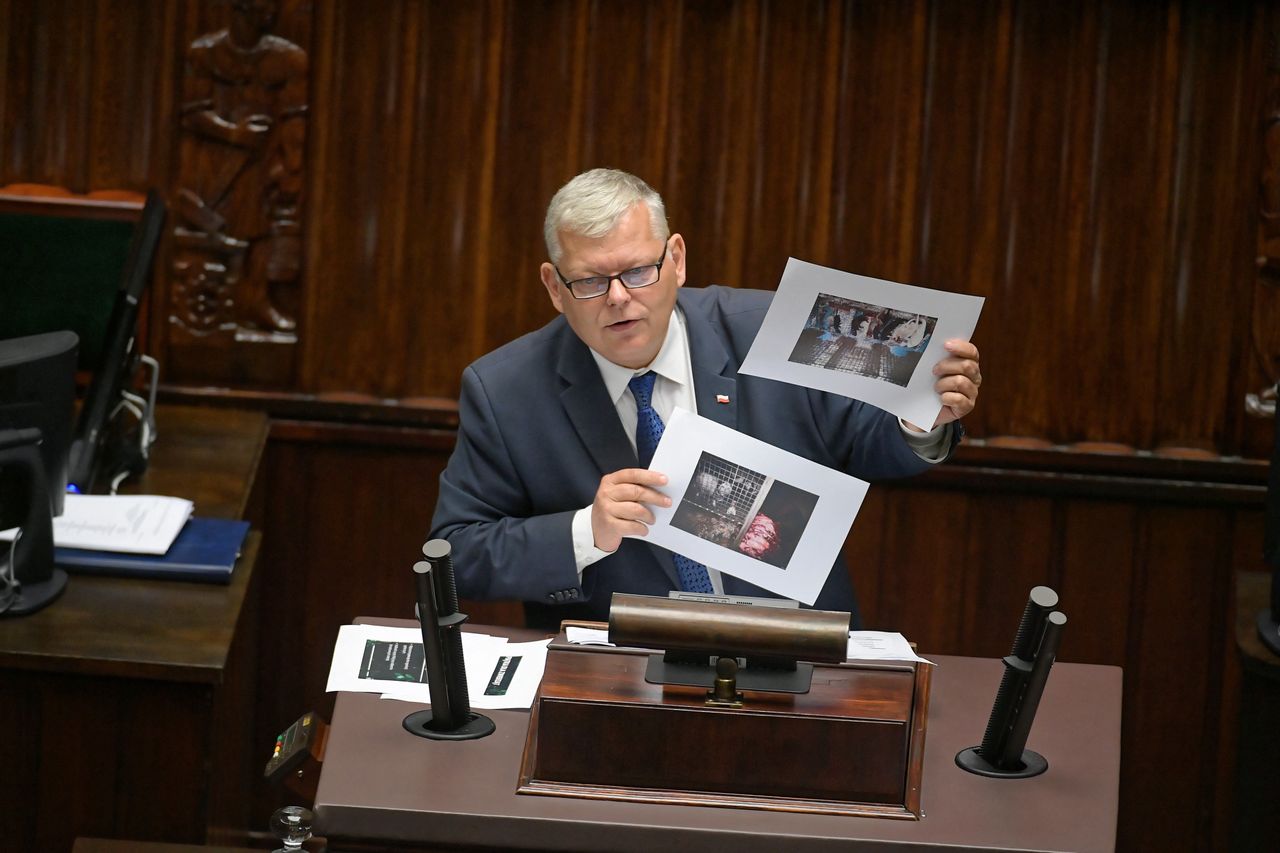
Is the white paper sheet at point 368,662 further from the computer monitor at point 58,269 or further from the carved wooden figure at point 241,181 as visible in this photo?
the carved wooden figure at point 241,181

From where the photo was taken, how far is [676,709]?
2.03 metres

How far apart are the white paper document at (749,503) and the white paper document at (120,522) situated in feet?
4.18

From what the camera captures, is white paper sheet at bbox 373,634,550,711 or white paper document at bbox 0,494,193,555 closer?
white paper sheet at bbox 373,634,550,711

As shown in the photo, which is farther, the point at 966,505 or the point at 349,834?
the point at 966,505

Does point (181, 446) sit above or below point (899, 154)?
below

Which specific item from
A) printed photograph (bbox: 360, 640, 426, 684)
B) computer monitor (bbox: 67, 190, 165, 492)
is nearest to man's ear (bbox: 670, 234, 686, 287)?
printed photograph (bbox: 360, 640, 426, 684)

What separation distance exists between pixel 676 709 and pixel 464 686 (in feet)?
1.08

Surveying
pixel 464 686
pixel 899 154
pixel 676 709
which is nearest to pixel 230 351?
pixel 899 154

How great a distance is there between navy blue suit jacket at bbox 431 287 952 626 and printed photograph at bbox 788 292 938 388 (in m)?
0.31

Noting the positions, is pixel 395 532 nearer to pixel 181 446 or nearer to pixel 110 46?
pixel 181 446

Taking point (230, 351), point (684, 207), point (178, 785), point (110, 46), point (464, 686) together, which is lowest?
point (178, 785)

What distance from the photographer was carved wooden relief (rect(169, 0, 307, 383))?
13.2 ft

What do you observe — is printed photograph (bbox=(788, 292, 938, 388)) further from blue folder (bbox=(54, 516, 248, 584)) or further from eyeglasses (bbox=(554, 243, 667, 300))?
blue folder (bbox=(54, 516, 248, 584))

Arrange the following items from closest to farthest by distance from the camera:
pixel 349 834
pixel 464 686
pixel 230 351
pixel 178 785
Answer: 1. pixel 349 834
2. pixel 464 686
3. pixel 178 785
4. pixel 230 351
